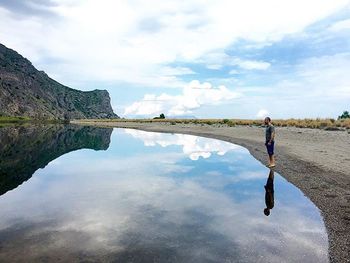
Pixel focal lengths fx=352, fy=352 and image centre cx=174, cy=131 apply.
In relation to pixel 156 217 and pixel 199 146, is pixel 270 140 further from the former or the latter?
pixel 199 146

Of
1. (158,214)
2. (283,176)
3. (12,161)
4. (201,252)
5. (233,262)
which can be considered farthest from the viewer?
(12,161)

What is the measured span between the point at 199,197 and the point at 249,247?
6.50m

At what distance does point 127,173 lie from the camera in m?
23.3

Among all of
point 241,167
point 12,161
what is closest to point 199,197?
point 241,167

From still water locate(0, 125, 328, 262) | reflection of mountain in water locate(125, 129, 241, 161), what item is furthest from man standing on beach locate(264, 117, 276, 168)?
reflection of mountain in water locate(125, 129, 241, 161)

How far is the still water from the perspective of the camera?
31.2 feet

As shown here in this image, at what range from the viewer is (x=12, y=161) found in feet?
96.8

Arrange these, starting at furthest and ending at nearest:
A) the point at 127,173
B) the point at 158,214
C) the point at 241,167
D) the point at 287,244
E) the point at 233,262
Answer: the point at 241,167 < the point at 127,173 < the point at 158,214 < the point at 287,244 < the point at 233,262

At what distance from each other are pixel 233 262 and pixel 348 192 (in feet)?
31.4

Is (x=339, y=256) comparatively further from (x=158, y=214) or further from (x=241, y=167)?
(x=241, y=167)

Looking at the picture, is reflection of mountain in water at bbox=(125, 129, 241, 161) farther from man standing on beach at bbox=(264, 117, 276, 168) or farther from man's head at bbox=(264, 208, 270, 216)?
man's head at bbox=(264, 208, 270, 216)

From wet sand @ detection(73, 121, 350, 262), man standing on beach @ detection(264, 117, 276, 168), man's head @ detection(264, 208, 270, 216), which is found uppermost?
man standing on beach @ detection(264, 117, 276, 168)

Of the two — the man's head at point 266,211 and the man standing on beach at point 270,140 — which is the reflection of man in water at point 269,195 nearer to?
the man's head at point 266,211

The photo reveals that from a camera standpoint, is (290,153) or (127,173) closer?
(127,173)
